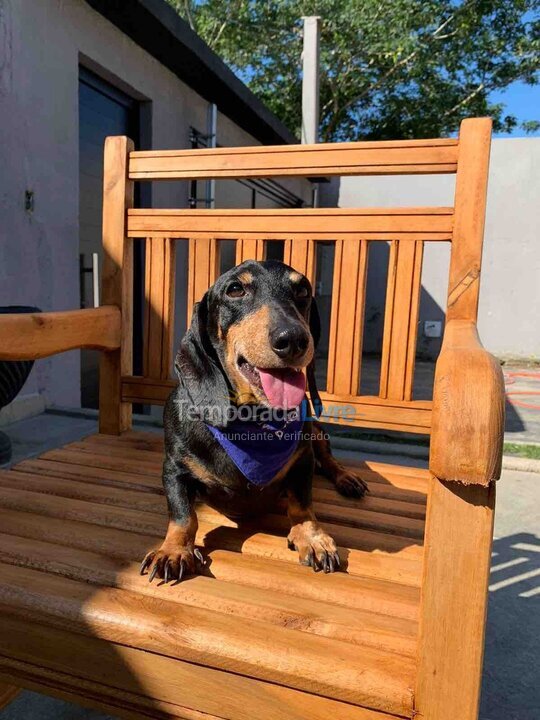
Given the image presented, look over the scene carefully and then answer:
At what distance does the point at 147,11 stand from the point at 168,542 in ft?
13.8

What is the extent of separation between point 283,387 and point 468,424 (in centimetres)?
62

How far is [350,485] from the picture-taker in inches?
64.5

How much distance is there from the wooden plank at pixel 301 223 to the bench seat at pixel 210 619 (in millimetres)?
841

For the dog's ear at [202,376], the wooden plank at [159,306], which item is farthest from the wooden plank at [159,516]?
the wooden plank at [159,306]

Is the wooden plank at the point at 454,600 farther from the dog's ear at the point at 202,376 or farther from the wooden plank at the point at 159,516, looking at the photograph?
the dog's ear at the point at 202,376

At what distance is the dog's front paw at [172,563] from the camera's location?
43.3 inches

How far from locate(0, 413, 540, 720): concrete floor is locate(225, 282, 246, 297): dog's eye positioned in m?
1.25

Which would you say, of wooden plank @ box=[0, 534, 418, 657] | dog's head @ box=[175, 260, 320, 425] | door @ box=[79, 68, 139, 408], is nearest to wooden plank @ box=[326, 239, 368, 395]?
dog's head @ box=[175, 260, 320, 425]

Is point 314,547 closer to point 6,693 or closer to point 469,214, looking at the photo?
point 6,693

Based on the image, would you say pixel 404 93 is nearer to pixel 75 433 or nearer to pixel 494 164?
pixel 494 164

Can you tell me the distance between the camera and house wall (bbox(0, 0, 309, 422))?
3535 mm

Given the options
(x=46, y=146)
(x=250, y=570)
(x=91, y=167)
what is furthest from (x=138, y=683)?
(x=91, y=167)

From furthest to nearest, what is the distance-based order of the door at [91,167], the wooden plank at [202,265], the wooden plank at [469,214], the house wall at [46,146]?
the door at [91,167]
the house wall at [46,146]
the wooden plank at [202,265]
the wooden plank at [469,214]

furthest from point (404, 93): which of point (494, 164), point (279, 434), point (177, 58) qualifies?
point (279, 434)
